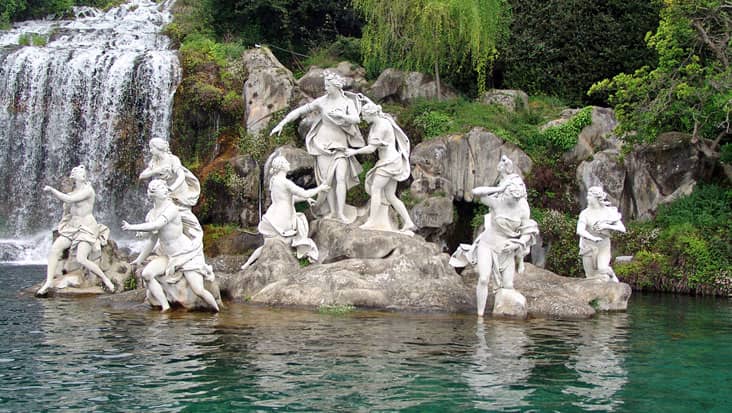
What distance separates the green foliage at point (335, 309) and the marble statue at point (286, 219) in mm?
2075

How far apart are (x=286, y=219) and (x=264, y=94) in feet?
35.2

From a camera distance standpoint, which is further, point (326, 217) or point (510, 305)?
point (326, 217)

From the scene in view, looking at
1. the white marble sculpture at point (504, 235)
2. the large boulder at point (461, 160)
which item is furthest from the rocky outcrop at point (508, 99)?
the white marble sculpture at point (504, 235)

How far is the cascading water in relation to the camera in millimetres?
24500

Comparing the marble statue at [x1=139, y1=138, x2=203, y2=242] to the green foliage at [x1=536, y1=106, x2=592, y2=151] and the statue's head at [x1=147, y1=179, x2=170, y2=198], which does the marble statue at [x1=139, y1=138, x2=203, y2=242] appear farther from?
the green foliage at [x1=536, y1=106, x2=592, y2=151]

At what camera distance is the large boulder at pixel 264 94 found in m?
24.3

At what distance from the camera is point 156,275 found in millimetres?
12227

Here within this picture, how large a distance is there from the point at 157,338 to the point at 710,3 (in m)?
16.2

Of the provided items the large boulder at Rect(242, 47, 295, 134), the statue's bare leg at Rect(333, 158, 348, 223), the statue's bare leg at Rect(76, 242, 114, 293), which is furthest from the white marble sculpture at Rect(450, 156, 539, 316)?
the large boulder at Rect(242, 47, 295, 134)

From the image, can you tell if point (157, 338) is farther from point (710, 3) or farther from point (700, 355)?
point (710, 3)

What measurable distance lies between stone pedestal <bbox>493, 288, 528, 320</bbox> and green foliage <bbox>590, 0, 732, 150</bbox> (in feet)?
30.1

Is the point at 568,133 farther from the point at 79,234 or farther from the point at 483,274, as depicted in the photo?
the point at 79,234

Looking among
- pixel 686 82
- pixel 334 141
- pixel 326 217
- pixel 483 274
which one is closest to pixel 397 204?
pixel 326 217

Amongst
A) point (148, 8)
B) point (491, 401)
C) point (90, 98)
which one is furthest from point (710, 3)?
point (148, 8)
